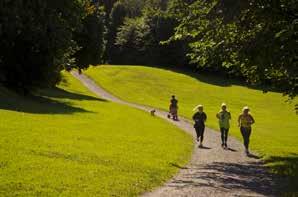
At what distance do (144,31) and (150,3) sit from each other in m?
84.5

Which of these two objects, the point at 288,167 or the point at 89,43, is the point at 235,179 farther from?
the point at 89,43

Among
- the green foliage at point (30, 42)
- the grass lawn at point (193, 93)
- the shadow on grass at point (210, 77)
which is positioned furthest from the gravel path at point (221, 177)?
the shadow on grass at point (210, 77)

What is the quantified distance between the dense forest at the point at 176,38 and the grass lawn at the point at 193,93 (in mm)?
6874

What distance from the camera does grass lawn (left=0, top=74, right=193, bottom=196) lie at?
15078 millimetres

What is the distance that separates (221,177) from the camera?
19391mm

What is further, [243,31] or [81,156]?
[243,31]

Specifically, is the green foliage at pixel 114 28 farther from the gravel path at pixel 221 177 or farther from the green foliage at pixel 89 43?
the gravel path at pixel 221 177

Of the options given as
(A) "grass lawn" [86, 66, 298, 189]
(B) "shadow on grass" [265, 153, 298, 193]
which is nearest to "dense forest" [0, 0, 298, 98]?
(B) "shadow on grass" [265, 153, 298, 193]

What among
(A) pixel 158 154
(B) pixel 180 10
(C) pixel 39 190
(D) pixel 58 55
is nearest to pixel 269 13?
(B) pixel 180 10

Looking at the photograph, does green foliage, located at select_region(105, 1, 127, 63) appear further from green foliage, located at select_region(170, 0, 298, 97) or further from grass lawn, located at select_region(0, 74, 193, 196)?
green foliage, located at select_region(170, 0, 298, 97)

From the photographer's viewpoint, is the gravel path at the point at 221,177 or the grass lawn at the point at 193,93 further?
the grass lawn at the point at 193,93

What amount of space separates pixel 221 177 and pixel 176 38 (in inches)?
316

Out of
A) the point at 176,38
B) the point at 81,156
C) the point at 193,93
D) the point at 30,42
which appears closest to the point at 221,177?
the point at 81,156

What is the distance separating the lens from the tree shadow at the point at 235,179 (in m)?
17.6
